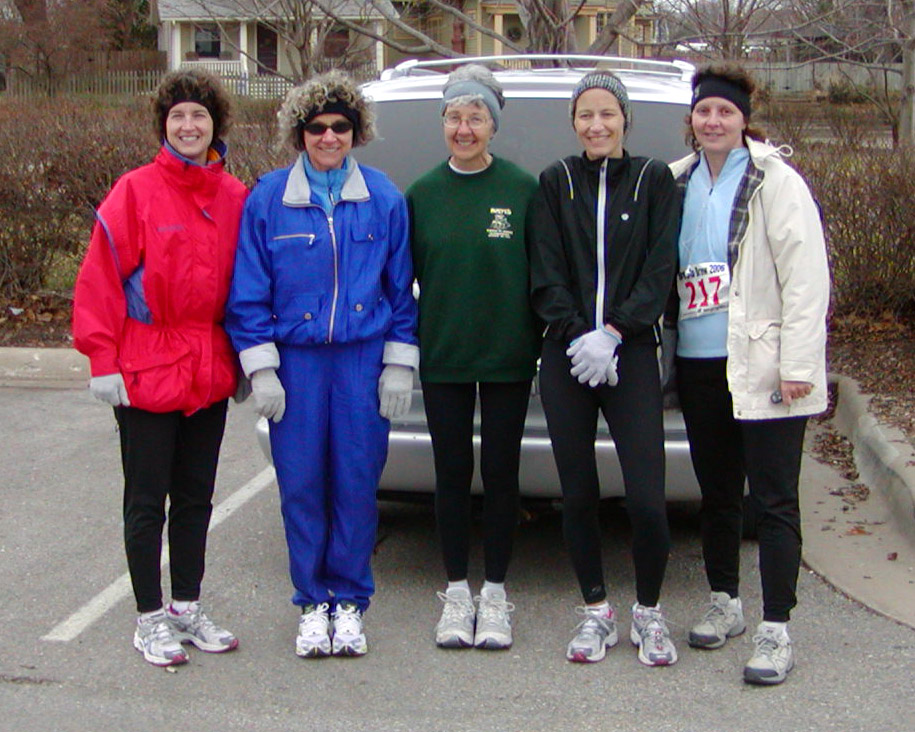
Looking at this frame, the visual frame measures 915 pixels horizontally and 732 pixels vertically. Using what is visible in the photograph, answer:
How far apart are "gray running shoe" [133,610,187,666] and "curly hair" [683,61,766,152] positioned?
2397 mm

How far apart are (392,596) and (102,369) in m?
1.51

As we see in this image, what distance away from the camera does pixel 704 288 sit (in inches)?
158

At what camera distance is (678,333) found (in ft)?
13.5

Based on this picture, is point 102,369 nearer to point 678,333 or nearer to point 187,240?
point 187,240

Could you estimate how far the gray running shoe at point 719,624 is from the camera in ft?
14.0

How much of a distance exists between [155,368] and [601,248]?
1466 millimetres

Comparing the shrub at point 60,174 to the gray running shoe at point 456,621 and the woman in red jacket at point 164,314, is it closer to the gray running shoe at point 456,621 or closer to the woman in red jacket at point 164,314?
the woman in red jacket at point 164,314

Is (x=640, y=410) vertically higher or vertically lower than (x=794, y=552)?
higher

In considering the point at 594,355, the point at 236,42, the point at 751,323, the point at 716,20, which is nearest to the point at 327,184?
the point at 594,355

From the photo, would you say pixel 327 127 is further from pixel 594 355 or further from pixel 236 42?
pixel 236 42

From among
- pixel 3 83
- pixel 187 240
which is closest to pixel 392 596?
pixel 187 240

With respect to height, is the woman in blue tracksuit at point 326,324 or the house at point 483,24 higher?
the house at point 483,24

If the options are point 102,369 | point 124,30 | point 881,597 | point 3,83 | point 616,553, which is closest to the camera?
point 102,369

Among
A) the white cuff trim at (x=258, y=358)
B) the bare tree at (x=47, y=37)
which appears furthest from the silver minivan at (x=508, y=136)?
the bare tree at (x=47, y=37)
